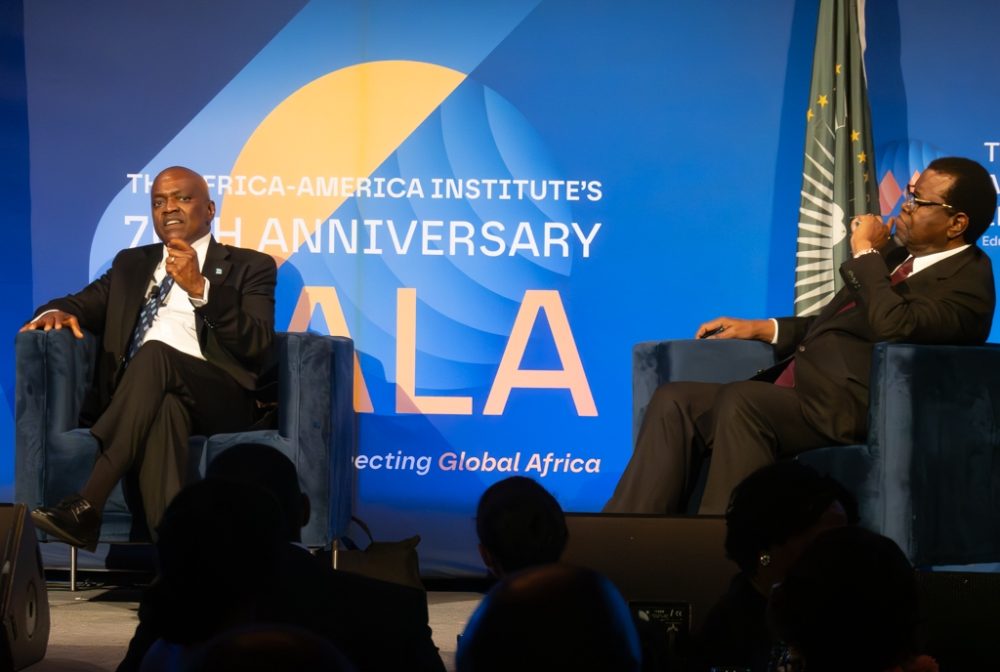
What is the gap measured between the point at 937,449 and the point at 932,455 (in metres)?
0.02

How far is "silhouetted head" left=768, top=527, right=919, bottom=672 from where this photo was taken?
133 cm

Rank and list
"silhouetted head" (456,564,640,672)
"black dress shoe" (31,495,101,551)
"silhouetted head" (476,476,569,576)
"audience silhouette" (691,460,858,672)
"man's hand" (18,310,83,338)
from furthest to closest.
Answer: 1. "man's hand" (18,310,83,338)
2. "black dress shoe" (31,495,101,551)
3. "silhouetted head" (476,476,569,576)
4. "audience silhouette" (691,460,858,672)
5. "silhouetted head" (456,564,640,672)

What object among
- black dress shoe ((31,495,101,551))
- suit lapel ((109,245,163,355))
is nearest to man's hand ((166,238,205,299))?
suit lapel ((109,245,163,355))

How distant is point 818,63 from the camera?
16.5 feet

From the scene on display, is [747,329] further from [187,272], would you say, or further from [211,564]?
[211,564]

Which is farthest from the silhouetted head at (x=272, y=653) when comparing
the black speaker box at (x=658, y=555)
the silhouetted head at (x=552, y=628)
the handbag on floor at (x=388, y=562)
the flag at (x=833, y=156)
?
the flag at (x=833, y=156)

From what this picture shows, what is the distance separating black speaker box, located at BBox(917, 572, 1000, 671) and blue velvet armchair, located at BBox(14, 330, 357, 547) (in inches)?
88.8

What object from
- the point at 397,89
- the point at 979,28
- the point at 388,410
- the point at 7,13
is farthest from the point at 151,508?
the point at 979,28

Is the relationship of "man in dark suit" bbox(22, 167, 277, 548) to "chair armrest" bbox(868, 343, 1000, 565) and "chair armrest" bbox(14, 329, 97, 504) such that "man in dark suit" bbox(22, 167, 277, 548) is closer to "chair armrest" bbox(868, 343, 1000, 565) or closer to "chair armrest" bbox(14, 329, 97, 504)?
"chair armrest" bbox(14, 329, 97, 504)

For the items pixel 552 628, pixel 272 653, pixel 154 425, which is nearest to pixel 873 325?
pixel 154 425

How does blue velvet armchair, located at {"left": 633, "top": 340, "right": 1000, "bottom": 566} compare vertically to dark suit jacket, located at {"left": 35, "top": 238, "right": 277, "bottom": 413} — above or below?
below

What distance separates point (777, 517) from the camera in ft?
7.30

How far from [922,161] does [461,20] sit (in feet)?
6.15

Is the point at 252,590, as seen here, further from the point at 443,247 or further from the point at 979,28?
the point at 979,28
